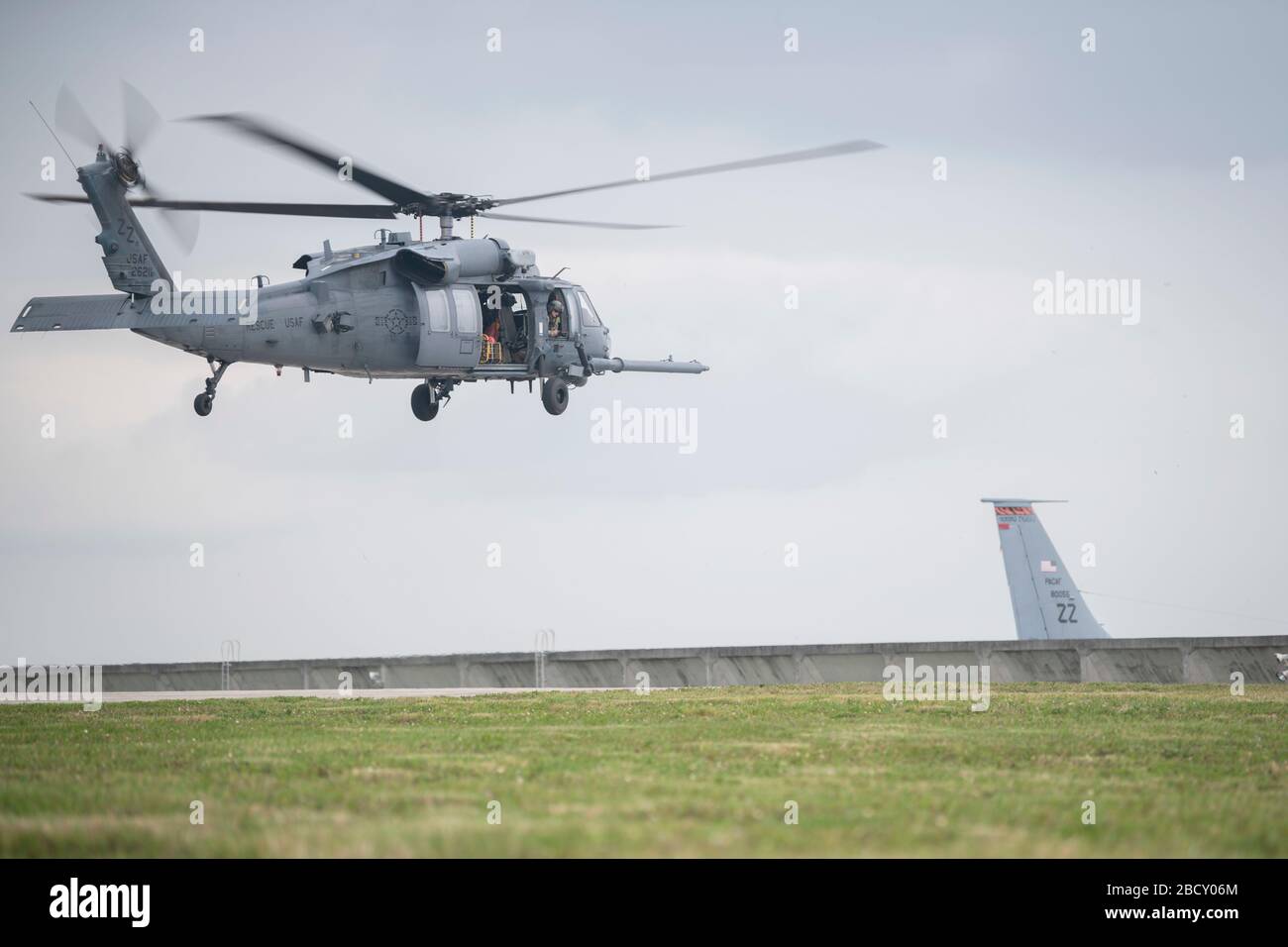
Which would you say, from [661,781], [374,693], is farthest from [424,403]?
[661,781]

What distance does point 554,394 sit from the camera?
3934 cm

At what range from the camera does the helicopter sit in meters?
30.9

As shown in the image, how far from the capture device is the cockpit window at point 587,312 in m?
39.5

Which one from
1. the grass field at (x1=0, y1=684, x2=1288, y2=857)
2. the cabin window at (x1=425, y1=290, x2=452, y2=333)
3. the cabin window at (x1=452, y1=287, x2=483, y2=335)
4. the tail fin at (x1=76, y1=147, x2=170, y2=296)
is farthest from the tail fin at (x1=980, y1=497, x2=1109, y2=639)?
the tail fin at (x1=76, y1=147, x2=170, y2=296)

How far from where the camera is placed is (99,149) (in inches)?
1230

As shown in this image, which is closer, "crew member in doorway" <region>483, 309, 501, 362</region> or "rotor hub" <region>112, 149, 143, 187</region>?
"rotor hub" <region>112, 149, 143, 187</region>

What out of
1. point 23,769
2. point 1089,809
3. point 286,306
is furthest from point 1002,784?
point 286,306

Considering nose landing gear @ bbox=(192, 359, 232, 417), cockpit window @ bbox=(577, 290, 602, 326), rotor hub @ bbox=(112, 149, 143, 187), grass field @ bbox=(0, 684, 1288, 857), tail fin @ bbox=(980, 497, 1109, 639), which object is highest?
rotor hub @ bbox=(112, 149, 143, 187)

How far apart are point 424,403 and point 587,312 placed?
4.72m

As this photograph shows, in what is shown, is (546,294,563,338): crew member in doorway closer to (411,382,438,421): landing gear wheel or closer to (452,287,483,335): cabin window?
(452,287,483,335): cabin window

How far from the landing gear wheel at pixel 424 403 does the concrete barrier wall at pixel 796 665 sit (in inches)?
240

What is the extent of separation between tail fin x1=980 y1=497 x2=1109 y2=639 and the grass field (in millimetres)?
12004
